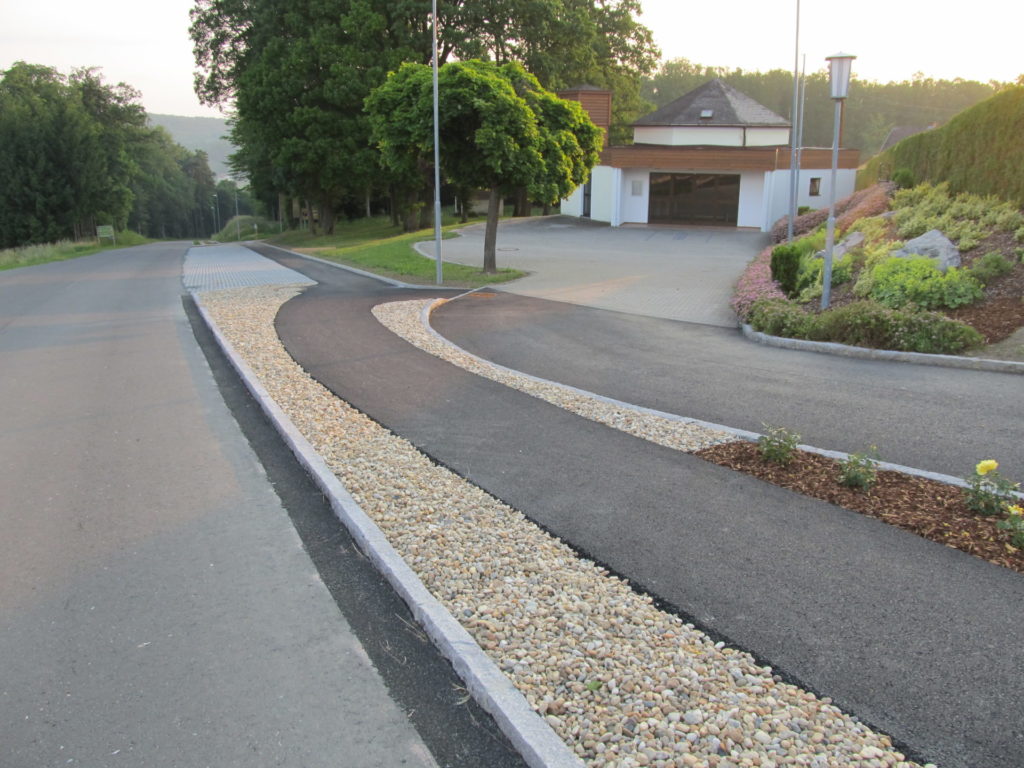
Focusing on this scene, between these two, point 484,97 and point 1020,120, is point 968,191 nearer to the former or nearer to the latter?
point 1020,120

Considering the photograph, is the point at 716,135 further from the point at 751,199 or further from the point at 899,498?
the point at 899,498

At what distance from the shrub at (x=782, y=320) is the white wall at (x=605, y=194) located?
27.5m

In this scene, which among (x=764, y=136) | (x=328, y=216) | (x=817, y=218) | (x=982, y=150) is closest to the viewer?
(x=982, y=150)

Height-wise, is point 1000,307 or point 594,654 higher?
point 1000,307

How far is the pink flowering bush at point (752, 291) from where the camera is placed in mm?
15281

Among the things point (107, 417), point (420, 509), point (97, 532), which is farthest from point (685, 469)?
point (107, 417)

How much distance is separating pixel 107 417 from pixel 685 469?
20.5ft

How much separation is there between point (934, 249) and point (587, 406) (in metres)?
9.48

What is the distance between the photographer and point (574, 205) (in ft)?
147

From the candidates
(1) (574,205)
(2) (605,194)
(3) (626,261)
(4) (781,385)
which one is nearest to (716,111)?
(2) (605,194)

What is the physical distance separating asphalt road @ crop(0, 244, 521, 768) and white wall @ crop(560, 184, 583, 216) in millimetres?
38108

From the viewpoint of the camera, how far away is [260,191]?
51.0 m

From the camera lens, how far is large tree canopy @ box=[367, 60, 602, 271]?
1814 cm

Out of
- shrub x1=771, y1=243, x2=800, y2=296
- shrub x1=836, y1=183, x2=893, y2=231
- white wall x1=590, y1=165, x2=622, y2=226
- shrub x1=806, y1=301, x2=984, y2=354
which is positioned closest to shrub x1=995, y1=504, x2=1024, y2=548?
shrub x1=806, y1=301, x2=984, y2=354
